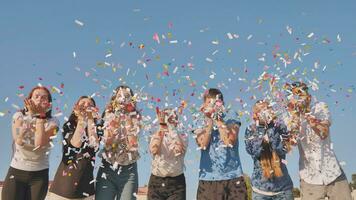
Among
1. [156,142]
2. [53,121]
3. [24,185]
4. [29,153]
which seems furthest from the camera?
[156,142]

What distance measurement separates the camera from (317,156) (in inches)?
272

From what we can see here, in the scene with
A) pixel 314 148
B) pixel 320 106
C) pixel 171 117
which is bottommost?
pixel 314 148

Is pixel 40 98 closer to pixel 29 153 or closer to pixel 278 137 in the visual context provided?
pixel 29 153

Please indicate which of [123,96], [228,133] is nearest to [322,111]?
[228,133]

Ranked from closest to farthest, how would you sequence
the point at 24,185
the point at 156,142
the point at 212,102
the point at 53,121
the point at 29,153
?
the point at 24,185
the point at 29,153
the point at 53,121
the point at 156,142
the point at 212,102

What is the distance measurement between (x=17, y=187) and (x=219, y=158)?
10.4 ft

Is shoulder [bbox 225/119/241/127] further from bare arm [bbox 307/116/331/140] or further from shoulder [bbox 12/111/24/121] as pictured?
shoulder [bbox 12/111/24/121]

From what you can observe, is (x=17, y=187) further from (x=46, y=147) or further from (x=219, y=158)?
(x=219, y=158)

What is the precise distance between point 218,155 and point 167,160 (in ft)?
2.79

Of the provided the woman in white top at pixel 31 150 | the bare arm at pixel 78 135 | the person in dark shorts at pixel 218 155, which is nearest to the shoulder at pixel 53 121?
the woman in white top at pixel 31 150

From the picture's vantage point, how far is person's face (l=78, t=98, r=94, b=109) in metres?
6.83

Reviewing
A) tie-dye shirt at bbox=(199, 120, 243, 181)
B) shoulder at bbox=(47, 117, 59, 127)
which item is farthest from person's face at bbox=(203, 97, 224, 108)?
shoulder at bbox=(47, 117, 59, 127)

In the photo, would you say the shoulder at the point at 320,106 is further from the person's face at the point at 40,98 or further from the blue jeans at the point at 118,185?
the person's face at the point at 40,98

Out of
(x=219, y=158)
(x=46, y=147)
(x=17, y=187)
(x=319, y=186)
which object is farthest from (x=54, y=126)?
(x=319, y=186)
